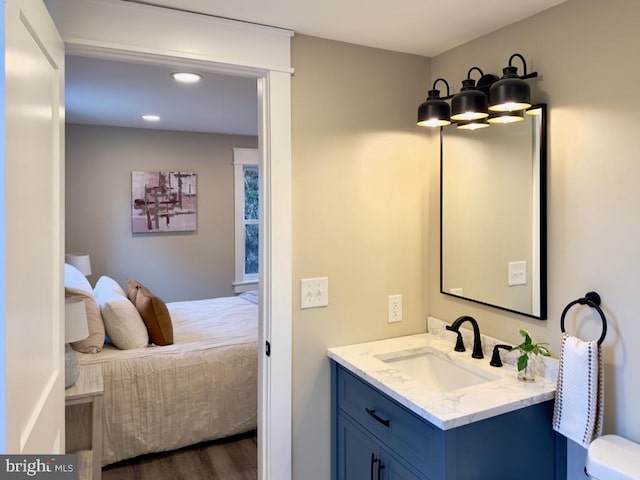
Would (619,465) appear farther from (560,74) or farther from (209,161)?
(209,161)

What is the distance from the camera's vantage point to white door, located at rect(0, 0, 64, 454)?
2.81 feet

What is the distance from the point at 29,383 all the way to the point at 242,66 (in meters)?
1.25

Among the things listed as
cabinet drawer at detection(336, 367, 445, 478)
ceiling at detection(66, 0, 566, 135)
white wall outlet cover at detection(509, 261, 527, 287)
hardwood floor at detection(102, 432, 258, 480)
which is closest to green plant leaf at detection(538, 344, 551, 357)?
white wall outlet cover at detection(509, 261, 527, 287)

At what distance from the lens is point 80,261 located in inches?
158

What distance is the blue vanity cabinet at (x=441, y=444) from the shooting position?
1415 millimetres

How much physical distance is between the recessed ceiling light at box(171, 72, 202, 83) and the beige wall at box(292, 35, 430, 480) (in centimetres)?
98

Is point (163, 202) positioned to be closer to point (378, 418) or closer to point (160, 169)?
point (160, 169)

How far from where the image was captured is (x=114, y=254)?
4.52 m

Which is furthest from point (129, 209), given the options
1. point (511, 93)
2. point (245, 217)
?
point (511, 93)

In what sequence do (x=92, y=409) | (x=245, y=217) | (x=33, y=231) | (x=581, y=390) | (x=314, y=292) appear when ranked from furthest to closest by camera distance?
(x=245, y=217), (x=92, y=409), (x=314, y=292), (x=581, y=390), (x=33, y=231)

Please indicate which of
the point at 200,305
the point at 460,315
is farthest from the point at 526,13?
the point at 200,305

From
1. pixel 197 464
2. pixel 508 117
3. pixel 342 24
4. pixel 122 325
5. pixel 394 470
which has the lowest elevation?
pixel 197 464

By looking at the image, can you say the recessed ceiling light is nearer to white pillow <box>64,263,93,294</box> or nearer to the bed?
white pillow <box>64,263,93,294</box>

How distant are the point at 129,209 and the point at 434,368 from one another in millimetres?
3596
